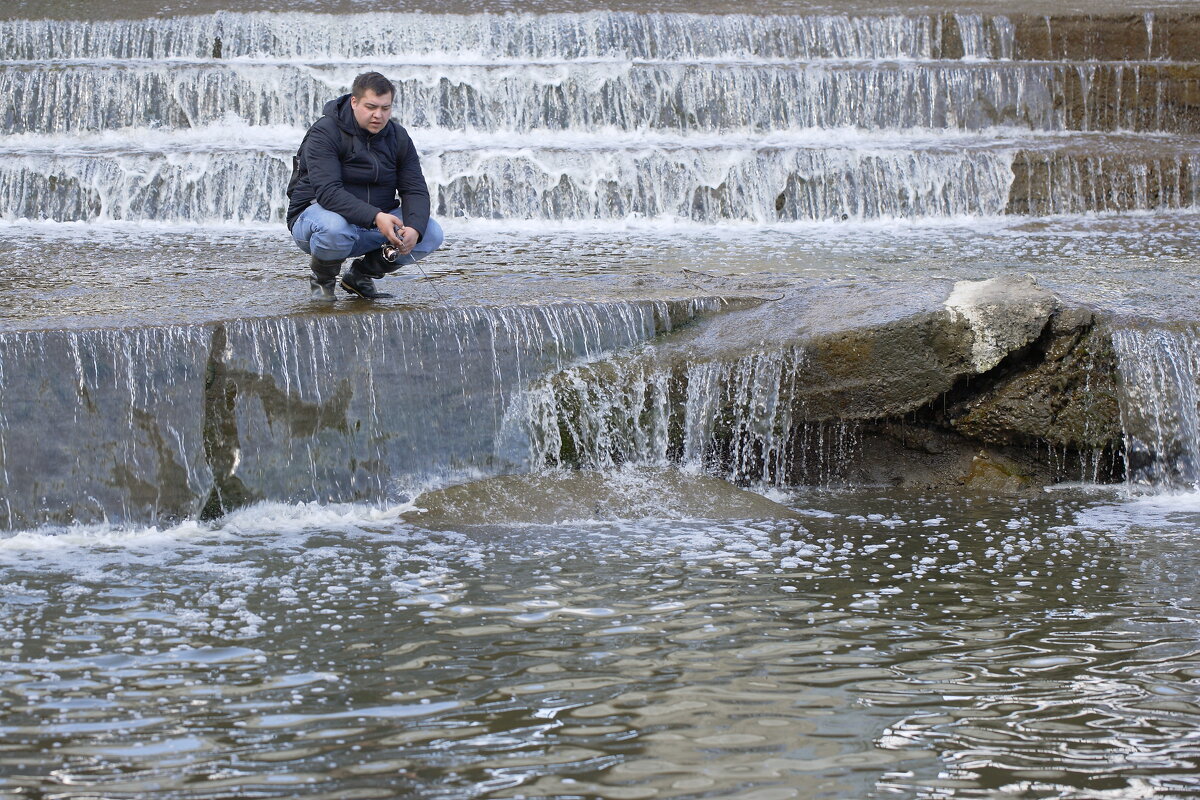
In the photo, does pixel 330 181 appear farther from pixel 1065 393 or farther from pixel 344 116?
pixel 1065 393

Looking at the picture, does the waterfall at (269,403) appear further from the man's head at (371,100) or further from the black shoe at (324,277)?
the man's head at (371,100)

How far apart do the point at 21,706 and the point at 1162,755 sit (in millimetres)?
3088

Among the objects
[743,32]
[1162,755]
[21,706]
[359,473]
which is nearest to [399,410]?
[359,473]

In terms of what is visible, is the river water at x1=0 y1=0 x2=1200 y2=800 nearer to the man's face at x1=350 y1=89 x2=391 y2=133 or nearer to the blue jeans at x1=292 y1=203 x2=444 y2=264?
the blue jeans at x1=292 y1=203 x2=444 y2=264

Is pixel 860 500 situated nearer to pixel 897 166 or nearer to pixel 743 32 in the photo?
pixel 897 166

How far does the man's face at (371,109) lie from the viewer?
21.3ft

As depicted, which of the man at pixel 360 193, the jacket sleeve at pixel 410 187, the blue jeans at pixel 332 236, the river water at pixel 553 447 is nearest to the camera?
the river water at pixel 553 447

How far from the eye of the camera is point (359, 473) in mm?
6676

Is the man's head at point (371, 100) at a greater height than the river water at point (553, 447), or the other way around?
the man's head at point (371, 100)

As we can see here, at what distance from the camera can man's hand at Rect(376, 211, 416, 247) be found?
6.51 m

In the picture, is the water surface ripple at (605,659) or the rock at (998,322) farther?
the rock at (998,322)

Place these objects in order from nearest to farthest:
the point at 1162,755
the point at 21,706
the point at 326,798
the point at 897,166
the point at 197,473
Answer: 1. the point at 326,798
2. the point at 1162,755
3. the point at 21,706
4. the point at 197,473
5. the point at 897,166

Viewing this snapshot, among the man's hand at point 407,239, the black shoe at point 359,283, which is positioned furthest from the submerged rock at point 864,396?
the black shoe at point 359,283

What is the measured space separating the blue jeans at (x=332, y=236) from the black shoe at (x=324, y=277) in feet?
0.22
